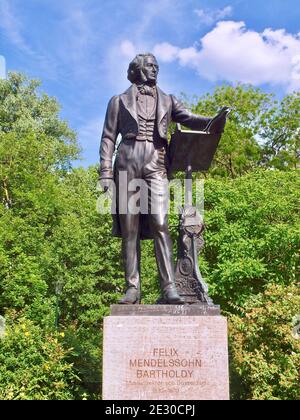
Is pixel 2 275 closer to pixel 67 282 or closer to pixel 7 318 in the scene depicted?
pixel 67 282

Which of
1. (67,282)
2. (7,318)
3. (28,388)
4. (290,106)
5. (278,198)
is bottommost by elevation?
(28,388)

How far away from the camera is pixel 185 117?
248 inches

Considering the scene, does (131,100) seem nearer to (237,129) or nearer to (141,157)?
(141,157)

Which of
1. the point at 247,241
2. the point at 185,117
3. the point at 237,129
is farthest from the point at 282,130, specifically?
the point at 185,117

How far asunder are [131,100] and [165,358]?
Answer: 121 inches

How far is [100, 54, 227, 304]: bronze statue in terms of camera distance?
5.70 metres

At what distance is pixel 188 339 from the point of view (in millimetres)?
5051

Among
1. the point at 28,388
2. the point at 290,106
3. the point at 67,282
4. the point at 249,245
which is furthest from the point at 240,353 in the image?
the point at 290,106

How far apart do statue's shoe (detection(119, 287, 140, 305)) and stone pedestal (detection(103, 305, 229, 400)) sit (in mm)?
272

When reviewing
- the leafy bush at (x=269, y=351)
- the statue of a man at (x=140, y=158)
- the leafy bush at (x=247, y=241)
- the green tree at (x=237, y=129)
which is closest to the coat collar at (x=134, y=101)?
the statue of a man at (x=140, y=158)

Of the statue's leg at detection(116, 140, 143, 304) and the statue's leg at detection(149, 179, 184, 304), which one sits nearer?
the statue's leg at detection(149, 179, 184, 304)

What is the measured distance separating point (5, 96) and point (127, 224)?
23.0 metres

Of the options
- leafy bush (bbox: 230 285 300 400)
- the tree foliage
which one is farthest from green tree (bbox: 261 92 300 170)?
leafy bush (bbox: 230 285 300 400)

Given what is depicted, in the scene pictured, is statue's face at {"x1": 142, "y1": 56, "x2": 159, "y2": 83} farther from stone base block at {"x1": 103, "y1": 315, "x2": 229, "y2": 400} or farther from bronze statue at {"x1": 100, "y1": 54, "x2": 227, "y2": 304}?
stone base block at {"x1": 103, "y1": 315, "x2": 229, "y2": 400}
